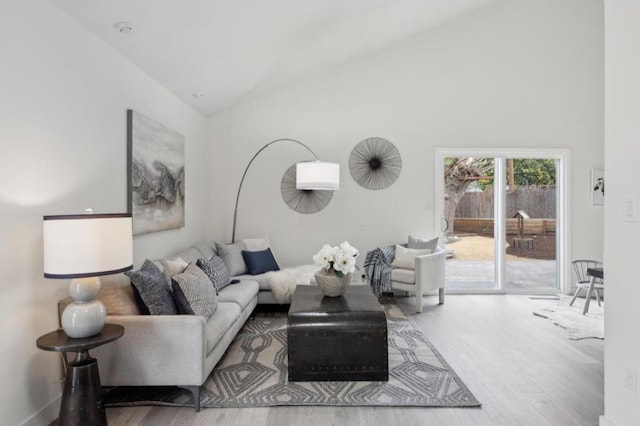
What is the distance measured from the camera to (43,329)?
2459 millimetres

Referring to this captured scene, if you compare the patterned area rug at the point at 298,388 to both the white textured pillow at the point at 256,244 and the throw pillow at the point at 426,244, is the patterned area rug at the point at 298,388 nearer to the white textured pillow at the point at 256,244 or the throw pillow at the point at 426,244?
the white textured pillow at the point at 256,244

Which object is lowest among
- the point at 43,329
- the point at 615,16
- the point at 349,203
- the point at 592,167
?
the point at 43,329

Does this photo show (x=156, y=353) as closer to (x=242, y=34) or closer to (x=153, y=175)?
(x=153, y=175)

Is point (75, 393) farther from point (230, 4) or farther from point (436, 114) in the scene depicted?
point (436, 114)

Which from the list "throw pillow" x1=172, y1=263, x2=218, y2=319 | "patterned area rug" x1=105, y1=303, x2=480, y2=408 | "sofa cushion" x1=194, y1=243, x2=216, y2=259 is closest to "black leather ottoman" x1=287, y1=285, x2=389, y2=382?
"patterned area rug" x1=105, y1=303, x2=480, y2=408

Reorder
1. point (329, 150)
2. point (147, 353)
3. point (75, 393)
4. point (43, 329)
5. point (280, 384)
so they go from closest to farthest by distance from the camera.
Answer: point (75, 393)
point (43, 329)
point (147, 353)
point (280, 384)
point (329, 150)

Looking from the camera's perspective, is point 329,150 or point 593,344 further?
point 329,150

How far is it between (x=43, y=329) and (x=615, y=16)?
361cm

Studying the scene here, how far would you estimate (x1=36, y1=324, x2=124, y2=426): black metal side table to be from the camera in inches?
84.3

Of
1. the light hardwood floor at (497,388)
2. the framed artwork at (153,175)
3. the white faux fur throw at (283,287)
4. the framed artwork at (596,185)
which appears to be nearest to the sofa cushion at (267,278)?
the white faux fur throw at (283,287)

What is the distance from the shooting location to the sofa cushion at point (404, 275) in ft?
16.9

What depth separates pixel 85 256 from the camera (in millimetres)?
2115

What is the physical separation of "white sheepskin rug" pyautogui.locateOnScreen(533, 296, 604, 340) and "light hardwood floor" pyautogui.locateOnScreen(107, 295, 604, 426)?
12 centimetres

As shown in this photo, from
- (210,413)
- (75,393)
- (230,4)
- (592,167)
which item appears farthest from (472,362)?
(592,167)
